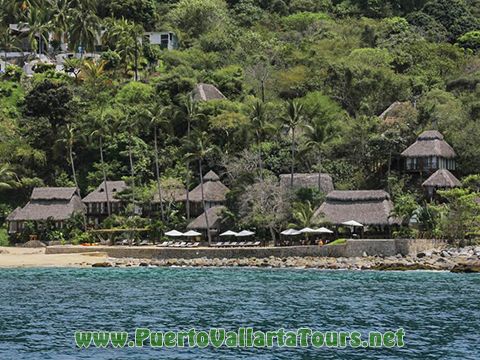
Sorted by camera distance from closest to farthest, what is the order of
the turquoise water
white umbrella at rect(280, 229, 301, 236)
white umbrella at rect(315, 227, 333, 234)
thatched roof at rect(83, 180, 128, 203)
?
the turquoise water
white umbrella at rect(315, 227, 333, 234)
white umbrella at rect(280, 229, 301, 236)
thatched roof at rect(83, 180, 128, 203)

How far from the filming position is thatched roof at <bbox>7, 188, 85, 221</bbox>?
225 ft

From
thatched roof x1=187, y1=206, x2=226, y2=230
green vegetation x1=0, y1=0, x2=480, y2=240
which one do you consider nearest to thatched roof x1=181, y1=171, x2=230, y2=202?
green vegetation x1=0, y1=0, x2=480, y2=240

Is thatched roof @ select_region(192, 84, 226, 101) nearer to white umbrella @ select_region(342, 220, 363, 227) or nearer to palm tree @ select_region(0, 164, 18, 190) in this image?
palm tree @ select_region(0, 164, 18, 190)

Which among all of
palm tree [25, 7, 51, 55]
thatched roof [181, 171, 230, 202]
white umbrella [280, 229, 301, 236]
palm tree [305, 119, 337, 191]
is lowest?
white umbrella [280, 229, 301, 236]

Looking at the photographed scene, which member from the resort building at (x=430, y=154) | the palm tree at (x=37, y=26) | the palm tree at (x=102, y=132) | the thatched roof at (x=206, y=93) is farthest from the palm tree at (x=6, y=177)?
the resort building at (x=430, y=154)

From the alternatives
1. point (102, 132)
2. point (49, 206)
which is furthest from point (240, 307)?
point (102, 132)

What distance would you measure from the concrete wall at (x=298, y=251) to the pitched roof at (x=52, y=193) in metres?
10.5

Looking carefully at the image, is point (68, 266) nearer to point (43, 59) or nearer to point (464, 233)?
point (464, 233)

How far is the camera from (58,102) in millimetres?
75688

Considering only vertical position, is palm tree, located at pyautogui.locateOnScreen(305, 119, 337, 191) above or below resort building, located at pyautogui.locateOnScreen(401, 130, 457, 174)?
above

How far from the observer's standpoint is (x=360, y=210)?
60.4m

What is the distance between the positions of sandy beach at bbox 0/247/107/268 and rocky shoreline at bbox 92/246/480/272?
1685 millimetres

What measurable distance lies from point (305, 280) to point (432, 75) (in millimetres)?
39472

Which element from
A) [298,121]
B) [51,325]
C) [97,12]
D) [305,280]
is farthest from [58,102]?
[51,325]
